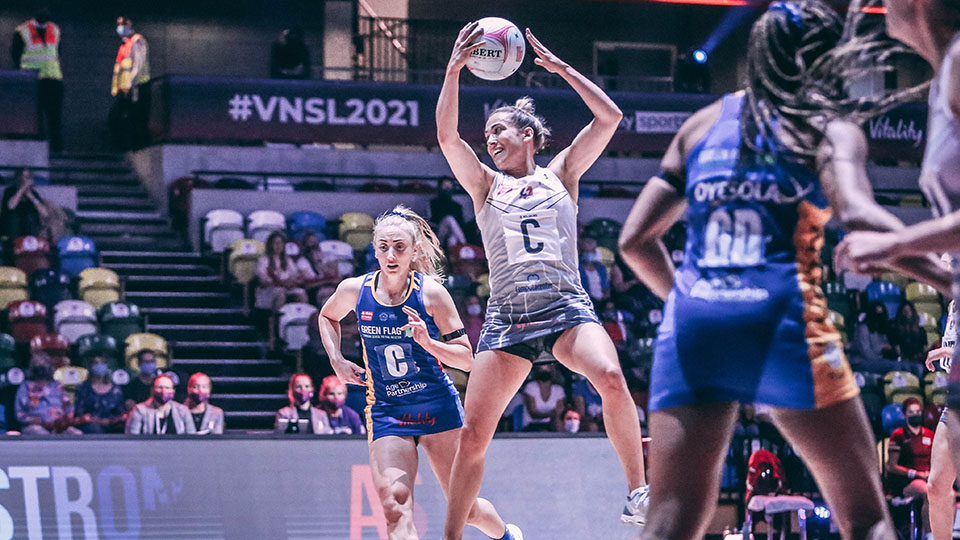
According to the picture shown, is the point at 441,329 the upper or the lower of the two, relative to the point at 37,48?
lower

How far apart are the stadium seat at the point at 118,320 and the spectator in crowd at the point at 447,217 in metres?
3.61

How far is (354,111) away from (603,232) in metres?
3.66

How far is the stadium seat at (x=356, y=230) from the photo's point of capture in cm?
1434

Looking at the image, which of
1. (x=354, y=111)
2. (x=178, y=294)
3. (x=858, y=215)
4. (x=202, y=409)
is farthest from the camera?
(x=354, y=111)

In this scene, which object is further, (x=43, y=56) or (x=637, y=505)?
(x=43, y=56)

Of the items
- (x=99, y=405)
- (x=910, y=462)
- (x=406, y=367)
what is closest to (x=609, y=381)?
(x=406, y=367)

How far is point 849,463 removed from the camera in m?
3.36

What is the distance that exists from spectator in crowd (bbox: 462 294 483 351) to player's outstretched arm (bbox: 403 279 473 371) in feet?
20.2

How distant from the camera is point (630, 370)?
41.2 ft

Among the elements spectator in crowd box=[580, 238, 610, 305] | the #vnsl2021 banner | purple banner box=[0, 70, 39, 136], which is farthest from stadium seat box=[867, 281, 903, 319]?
purple banner box=[0, 70, 39, 136]

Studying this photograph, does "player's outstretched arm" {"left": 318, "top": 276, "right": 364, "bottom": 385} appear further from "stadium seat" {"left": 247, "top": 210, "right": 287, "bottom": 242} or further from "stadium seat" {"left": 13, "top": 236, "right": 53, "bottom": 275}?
"stadium seat" {"left": 247, "top": 210, "right": 287, "bottom": 242}

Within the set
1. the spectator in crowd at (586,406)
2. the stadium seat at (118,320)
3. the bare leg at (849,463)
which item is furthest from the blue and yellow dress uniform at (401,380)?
the stadium seat at (118,320)

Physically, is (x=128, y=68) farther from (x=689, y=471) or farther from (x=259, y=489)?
(x=689, y=471)

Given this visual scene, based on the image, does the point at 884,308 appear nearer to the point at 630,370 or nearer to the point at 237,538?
the point at 630,370
